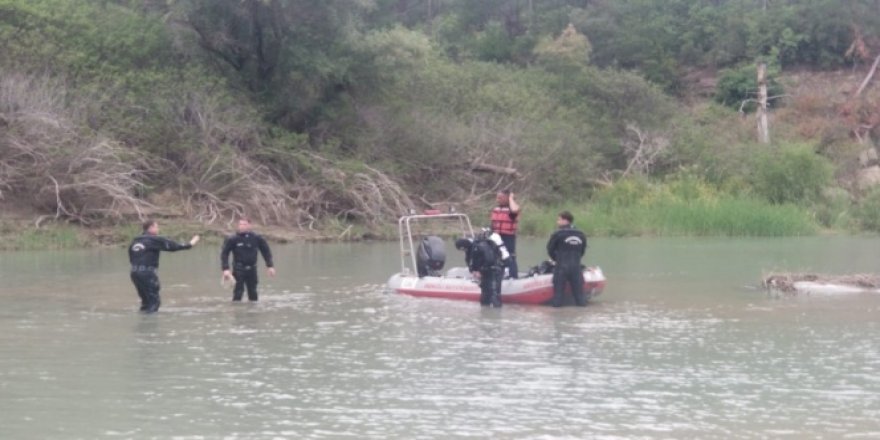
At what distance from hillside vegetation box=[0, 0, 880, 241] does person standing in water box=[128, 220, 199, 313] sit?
1437 cm

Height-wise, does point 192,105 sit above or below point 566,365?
above

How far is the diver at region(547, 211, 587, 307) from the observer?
17203mm

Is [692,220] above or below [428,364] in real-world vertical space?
above

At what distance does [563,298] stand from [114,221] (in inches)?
656

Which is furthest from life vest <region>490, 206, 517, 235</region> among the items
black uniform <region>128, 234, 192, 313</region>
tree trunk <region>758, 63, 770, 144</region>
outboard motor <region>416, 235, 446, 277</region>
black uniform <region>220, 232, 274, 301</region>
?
tree trunk <region>758, 63, 770, 144</region>

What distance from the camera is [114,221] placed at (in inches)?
1233

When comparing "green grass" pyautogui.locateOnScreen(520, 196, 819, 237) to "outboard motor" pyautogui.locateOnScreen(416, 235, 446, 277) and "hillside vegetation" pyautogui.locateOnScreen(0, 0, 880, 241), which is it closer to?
"hillside vegetation" pyautogui.locateOnScreen(0, 0, 880, 241)

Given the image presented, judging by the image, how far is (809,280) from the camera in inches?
772

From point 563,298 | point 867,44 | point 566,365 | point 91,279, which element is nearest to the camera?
point 566,365

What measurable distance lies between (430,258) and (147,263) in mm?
4576

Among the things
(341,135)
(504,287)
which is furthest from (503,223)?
(341,135)

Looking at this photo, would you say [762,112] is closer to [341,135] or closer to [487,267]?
[341,135]

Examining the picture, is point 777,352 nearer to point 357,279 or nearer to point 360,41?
point 357,279

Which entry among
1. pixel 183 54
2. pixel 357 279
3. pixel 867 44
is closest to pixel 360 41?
pixel 183 54
